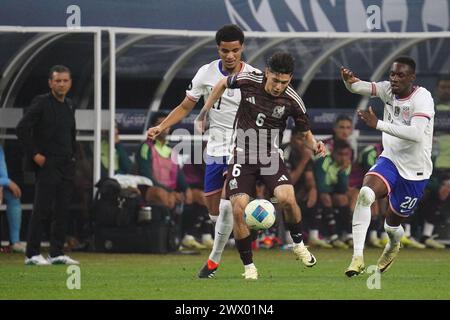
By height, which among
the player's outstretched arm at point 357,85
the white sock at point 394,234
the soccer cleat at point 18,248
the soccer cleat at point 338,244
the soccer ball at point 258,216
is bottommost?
the soccer cleat at point 338,244

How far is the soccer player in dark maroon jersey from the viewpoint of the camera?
505 inches

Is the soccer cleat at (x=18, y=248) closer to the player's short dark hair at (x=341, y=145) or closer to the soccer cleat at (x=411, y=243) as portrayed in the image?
the player's short dark hair at (x=341, y=145)

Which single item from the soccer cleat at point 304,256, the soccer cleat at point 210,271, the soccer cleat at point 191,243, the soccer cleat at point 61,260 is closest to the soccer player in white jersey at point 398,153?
the soccer cleat at point 304,256

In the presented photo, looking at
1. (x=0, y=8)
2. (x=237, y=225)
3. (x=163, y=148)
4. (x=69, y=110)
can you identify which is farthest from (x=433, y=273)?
(x=0, y=8)

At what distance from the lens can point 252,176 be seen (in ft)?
42.2

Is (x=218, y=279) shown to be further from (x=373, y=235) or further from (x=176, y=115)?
(x=373, y=235)

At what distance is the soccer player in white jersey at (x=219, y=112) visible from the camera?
43.8 feet

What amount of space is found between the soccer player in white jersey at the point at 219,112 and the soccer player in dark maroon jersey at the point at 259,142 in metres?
0.50

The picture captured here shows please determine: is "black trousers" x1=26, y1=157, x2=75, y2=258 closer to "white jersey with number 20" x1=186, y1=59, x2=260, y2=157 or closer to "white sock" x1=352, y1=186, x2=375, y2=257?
"white jersey with number 20" x1=186, y1=59, x2=260, y2=157

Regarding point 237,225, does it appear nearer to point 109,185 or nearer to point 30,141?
point 30,141

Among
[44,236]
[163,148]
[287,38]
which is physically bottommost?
[44,236]

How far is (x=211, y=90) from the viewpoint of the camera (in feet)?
44.6

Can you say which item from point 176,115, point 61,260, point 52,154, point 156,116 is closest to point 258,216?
point 176,115

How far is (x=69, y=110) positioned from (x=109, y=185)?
188 centimetres
